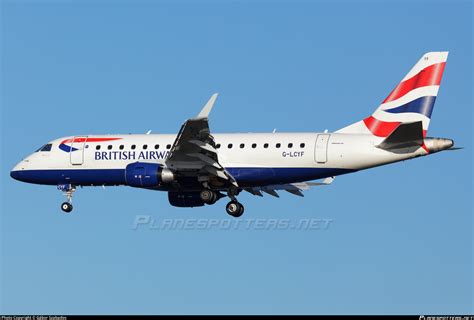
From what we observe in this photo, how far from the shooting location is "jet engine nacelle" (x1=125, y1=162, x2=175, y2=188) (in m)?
62.9

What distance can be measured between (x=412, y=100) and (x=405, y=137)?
4222mm

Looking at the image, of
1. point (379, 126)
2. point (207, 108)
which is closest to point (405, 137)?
point (379, 126)

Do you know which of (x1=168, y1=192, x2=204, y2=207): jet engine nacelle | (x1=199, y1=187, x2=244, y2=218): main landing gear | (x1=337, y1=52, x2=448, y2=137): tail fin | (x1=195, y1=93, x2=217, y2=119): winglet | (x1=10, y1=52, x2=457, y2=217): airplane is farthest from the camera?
(x1=168, y1=192, x2=204, y2=207): jet engine nacelle

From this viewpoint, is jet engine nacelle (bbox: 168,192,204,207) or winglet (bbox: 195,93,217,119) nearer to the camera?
winglet (bbox: 195,93,217,119)

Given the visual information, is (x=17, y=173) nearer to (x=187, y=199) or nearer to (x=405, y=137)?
(x=187, y=199)

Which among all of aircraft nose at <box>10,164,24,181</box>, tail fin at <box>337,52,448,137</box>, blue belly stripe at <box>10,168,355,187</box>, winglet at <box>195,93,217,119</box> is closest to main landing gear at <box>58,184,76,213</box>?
blue belly stripe at <box>10,168,355,187</box>

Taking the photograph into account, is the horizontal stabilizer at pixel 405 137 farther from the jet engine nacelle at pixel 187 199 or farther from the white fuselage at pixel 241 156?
the jet engine nacelle at pixel 187 199

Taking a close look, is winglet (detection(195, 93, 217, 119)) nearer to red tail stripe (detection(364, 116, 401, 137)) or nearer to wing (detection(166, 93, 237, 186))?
wing (detection(166, 93, 237, 186))

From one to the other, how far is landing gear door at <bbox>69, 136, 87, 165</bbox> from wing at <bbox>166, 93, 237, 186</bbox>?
22.6ft

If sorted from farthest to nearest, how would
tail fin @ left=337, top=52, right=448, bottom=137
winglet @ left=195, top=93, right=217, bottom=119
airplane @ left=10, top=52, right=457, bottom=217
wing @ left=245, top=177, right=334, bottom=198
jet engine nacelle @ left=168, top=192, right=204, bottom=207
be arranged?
wing @ left=245, top=177, right=334, bottom=198 → jet engine nacelle @ left=168, top=192, right=204, bottom=207 → tail fin @ left=337, top=52, right=448, bottom=137 → airplane @ left=10, top=52, right=457, bottom=217 → winglet @ left=195, top=93, right=217, bottom=119

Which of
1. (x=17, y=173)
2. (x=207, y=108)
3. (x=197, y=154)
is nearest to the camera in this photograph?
(x=207, y=108)

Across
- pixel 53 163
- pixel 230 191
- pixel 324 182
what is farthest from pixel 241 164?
pixel 53 163

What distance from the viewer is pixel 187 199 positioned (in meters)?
68.7

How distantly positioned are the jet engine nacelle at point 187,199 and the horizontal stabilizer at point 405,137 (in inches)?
503
